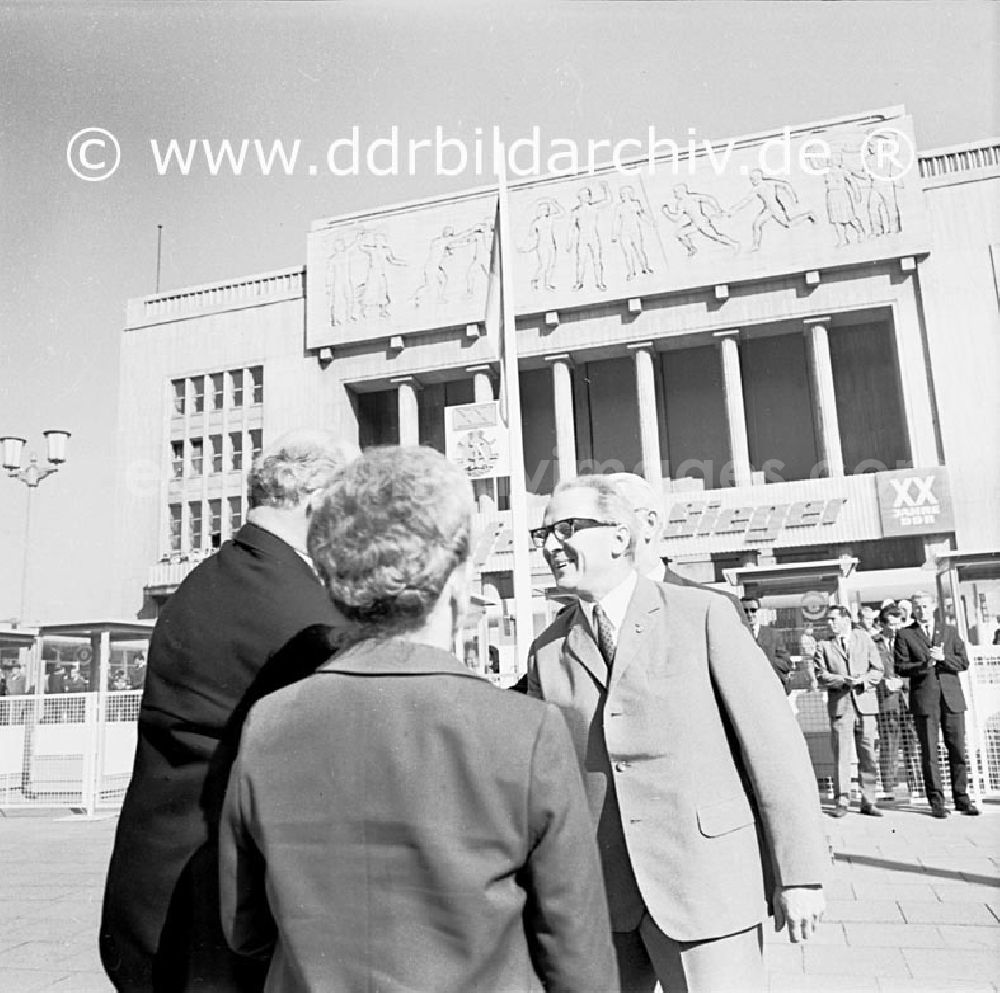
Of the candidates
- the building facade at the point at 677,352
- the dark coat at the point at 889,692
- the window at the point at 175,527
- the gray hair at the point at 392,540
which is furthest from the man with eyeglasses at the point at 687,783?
the window at the point at 175,527

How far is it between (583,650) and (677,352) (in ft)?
105

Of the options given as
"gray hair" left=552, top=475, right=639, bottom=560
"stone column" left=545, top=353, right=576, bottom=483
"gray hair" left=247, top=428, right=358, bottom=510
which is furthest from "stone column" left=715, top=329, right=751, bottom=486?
"gray hair" left=247, top=428, right=358, bottom=510

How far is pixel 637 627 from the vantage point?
222cm

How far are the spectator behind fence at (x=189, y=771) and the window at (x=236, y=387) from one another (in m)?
33.7

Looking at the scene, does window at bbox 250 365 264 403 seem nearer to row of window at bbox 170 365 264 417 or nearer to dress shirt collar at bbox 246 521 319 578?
row of window at bbox 170 365 264 417

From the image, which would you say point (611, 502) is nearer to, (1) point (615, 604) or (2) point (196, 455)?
(1) point (615, 604)

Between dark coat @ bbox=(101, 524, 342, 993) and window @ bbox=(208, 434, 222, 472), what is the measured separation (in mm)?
34247

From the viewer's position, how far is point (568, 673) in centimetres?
228

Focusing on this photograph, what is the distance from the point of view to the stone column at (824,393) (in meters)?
29.0

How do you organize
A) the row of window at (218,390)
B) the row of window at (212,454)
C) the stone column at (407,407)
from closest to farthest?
the stone column at (407,407)
the row of window at (218,390)
the row of window at (212,454)

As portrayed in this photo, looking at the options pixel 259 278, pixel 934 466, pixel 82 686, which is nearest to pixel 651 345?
pixel 934 466

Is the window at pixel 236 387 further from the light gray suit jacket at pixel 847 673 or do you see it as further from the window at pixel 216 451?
the light gray suit jacket at pixel 847 673

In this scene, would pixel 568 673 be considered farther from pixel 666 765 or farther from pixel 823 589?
pixel 823 589

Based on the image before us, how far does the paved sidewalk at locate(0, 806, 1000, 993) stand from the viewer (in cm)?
363
